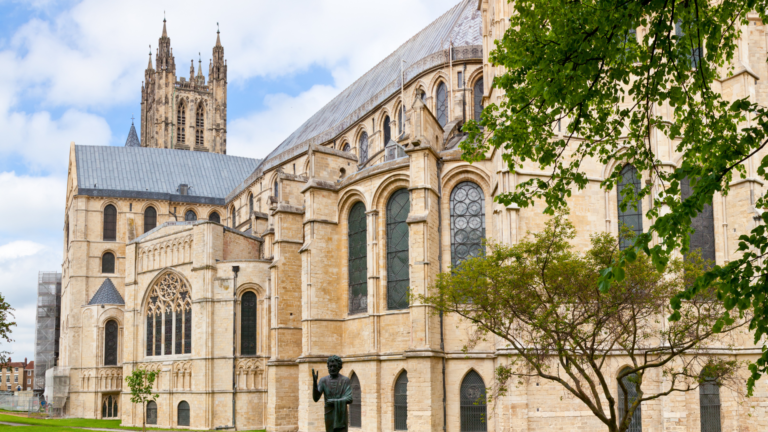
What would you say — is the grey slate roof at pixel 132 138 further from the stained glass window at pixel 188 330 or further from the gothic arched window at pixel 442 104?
the gothic arched window at pixel 442 104

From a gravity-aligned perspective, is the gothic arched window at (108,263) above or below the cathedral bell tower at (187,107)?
below

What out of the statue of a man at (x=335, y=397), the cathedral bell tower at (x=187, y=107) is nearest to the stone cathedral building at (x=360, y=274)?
the statue of a man at (x=335, y=397)

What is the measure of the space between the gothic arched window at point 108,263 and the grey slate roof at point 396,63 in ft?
49.7

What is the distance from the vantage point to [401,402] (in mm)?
26609

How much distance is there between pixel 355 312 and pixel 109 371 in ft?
89.5

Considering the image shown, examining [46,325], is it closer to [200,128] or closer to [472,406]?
[200,128]

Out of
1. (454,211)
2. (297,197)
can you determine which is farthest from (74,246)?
(454,211)

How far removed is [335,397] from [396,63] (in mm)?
31173

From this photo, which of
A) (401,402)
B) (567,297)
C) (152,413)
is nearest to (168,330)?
(152,413)

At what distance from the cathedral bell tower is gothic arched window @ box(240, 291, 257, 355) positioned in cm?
3757

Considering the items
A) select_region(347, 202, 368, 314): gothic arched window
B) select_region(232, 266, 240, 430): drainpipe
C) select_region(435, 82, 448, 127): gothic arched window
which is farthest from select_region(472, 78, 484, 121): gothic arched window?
select_region(232, 266, 240, 430): drainpipe

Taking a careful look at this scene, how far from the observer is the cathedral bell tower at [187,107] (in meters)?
74.1

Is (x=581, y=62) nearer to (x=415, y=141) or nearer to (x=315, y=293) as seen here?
(x=415, y=141)

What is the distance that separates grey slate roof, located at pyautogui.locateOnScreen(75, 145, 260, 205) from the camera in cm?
5712
